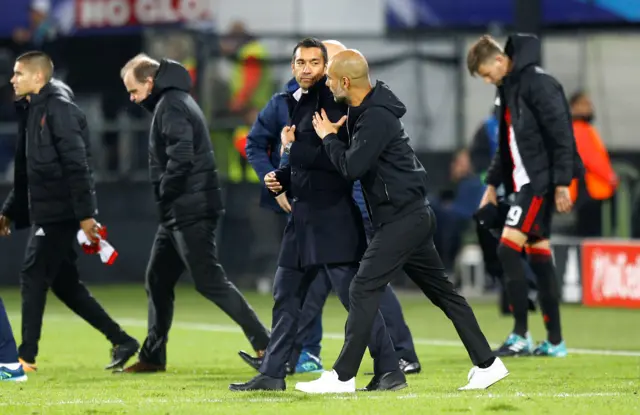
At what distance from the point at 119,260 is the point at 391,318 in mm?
9762

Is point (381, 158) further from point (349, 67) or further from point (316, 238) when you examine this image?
point (316, 238)

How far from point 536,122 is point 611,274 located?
196 inches

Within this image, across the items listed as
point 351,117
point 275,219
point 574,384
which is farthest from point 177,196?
point 275,219

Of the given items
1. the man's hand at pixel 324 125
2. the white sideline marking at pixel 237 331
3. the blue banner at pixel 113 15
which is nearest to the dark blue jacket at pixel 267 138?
the man's hand at pixel 324 125

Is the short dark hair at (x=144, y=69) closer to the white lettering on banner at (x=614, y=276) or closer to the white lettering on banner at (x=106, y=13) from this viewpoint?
the white lettering on banner at (x=614, y=276)

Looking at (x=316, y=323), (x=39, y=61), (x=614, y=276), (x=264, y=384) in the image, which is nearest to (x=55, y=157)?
(x=39, y=61)

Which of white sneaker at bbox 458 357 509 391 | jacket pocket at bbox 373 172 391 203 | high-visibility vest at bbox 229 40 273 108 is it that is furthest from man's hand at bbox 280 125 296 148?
high-visibility vest at bbox 229 40 273 108

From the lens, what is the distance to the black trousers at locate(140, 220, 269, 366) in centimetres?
1054

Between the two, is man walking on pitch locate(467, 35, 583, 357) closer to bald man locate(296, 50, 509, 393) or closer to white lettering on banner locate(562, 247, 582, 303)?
bald man locate(296, 50, 509, 393)

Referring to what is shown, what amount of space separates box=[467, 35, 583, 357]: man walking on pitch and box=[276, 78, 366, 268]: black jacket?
8.75ft

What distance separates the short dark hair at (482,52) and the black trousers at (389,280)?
2.99 m

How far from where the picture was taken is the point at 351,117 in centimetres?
871

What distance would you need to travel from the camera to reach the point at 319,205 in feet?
29.5

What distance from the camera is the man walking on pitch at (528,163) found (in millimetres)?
11344
